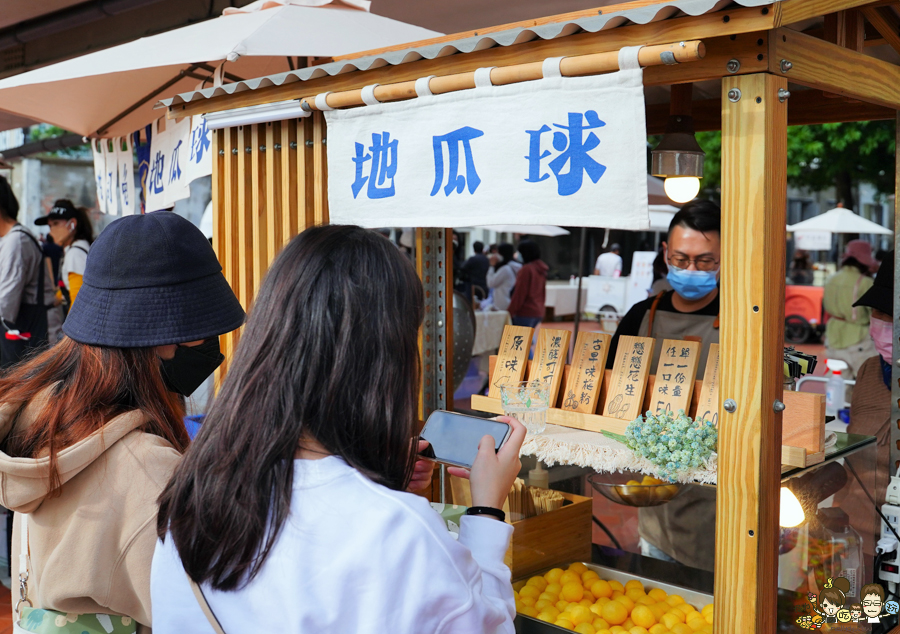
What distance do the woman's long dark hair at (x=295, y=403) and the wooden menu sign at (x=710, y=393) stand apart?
1358 millimetres

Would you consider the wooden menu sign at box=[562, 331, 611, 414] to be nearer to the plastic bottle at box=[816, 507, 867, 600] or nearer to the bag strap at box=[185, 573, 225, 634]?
the plastic bottle at box=[816, 507, 867, 600]

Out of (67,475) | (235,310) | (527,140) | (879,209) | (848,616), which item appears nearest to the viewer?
(67,475)

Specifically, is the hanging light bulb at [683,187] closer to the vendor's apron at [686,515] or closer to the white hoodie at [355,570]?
the vendor's apron at [686,515]

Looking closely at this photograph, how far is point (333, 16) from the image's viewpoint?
3.85 metres

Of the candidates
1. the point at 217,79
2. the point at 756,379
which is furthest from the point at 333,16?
the point at 756,379

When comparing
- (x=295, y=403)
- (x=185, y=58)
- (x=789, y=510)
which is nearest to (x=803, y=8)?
(x=789, y=510)

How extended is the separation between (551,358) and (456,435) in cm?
110

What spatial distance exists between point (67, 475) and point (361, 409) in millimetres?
655

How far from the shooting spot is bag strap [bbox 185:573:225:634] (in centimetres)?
113

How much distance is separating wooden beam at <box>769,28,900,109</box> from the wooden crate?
1548 mm

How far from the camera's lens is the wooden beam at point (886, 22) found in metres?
2.21

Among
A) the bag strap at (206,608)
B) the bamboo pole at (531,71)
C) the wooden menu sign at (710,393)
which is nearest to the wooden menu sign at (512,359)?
the wooden menu sign at (710,393)

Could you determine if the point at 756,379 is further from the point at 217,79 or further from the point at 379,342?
the point at 217,79

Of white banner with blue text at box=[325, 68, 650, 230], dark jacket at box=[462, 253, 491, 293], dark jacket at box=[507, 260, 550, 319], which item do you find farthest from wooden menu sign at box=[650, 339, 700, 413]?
dark jacket at box=[462, 253, 491, 293]
